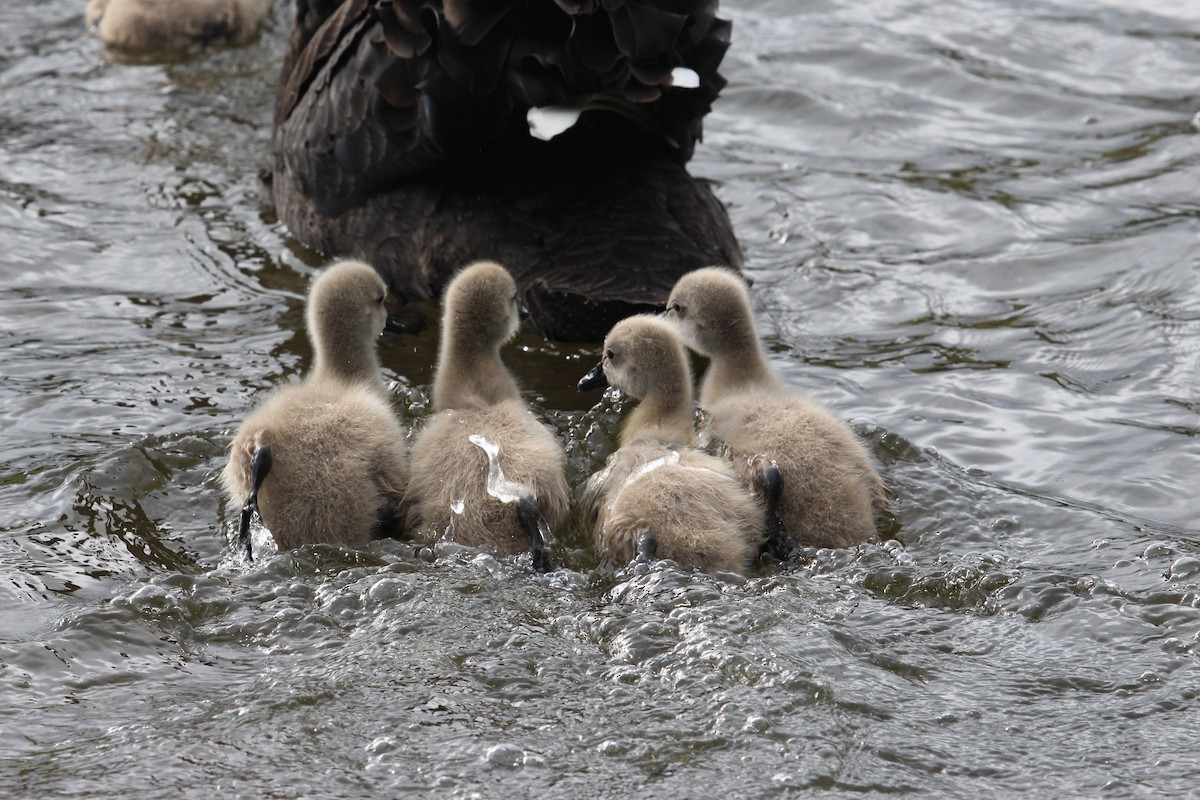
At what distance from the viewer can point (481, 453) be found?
5.50 m

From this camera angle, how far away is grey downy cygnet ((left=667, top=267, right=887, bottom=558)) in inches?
213

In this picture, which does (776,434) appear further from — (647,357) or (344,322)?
(344,322)

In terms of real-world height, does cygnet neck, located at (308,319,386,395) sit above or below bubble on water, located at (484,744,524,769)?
above

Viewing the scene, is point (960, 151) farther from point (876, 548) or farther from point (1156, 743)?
point (1156, 743)

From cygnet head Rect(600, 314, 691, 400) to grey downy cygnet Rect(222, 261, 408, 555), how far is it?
36.9 inches

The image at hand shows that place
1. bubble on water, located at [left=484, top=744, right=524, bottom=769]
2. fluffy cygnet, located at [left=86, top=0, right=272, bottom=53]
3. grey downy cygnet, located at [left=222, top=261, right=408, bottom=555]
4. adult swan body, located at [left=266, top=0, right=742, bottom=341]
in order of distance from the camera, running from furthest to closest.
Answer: fluffy cygnet, located at [left=86, top=0, right=272, bottom=53], adult swan body, located at [left=266, top=0, right=742, bottom=341], grey downy cygnet, located at [left=222, top=261, right=408, bottom=555], bubble on water, located at [left=484, top=744, right=524, bottom=769]

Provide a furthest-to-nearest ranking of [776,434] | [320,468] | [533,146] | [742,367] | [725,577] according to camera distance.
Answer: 1. [533,146]
2. [742,367]
3. [776,434]
4. [320,468]
5. [725,577]

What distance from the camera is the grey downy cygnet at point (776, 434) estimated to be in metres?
5.41

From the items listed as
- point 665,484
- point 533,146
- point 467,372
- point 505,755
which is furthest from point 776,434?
point 533,146

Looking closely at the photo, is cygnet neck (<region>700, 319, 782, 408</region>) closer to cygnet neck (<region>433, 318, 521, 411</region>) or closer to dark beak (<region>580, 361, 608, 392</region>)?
dark beak (<region>580, 361, 608, 392</region>)

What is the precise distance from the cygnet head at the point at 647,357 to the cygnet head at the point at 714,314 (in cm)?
19

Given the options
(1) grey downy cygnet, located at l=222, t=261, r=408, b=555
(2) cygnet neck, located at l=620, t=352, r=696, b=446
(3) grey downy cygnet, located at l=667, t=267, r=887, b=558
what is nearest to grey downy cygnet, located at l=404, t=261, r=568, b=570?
(1) grey downy cygnet, located at l=222, t=261, r=408, b=555

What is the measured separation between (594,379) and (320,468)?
135cm

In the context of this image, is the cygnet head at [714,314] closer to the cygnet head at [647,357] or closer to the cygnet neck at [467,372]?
the cygnet head at [647,357]
